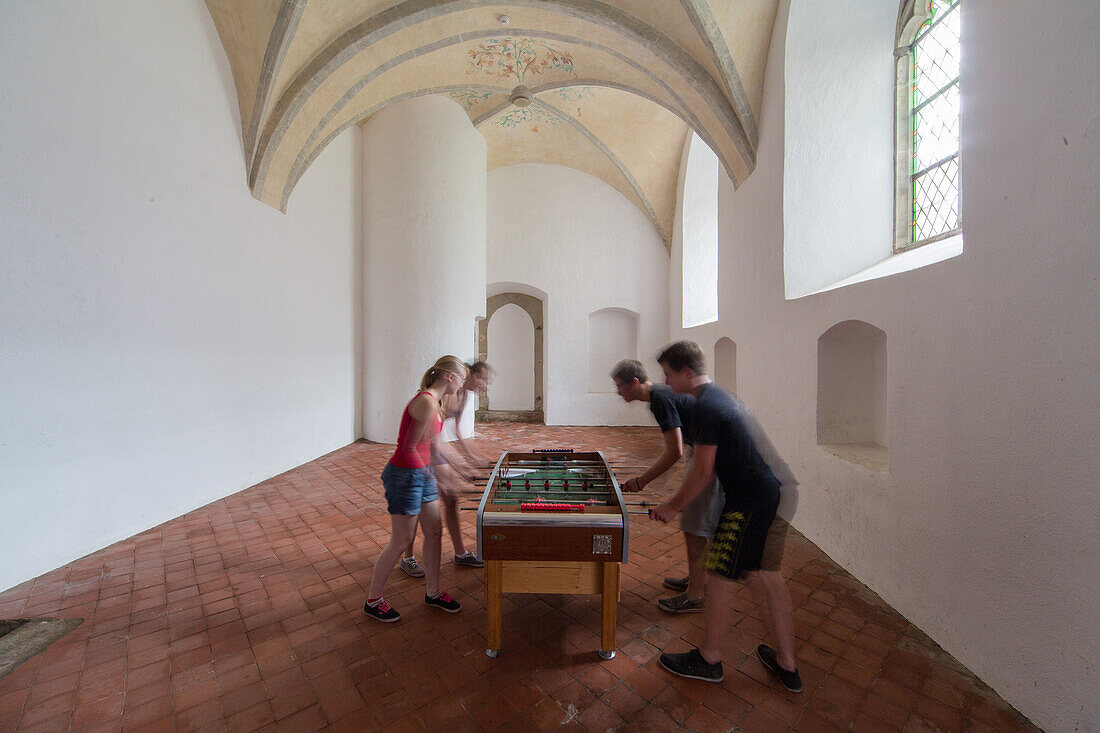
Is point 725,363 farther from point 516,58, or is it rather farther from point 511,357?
point 516,58

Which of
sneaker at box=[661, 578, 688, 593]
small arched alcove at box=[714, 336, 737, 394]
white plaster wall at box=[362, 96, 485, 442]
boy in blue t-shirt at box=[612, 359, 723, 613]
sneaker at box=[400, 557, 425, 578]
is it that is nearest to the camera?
boy in blue t-shirt at box=[612, 359, 723, 613]

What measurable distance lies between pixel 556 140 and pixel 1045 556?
923cm

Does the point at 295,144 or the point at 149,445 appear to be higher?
the point at 295,144

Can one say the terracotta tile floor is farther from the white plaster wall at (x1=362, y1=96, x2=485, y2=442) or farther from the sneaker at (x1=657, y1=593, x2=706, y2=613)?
the white plaster wall at (x1=362, y1=96, x2=485, y2=442)

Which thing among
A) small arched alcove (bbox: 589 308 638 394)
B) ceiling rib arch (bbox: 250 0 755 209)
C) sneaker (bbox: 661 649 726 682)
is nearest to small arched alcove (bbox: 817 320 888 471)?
sneaker (bbox: 661 649 726 682)

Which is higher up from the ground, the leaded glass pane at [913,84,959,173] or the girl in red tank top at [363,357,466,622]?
the leaded glass pane at [913,84,959,173]

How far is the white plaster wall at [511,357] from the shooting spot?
10.7 m

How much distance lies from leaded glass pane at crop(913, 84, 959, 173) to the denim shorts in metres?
4.45

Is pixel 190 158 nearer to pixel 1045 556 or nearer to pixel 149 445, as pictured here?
pixel 149 445

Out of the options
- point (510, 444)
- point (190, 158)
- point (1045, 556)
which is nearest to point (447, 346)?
point (510, 444)

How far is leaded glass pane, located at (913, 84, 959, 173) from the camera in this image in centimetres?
354

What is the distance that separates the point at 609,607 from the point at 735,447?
3.19 ft

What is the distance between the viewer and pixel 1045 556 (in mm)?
1877

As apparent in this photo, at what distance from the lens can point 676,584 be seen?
10.0 ft
